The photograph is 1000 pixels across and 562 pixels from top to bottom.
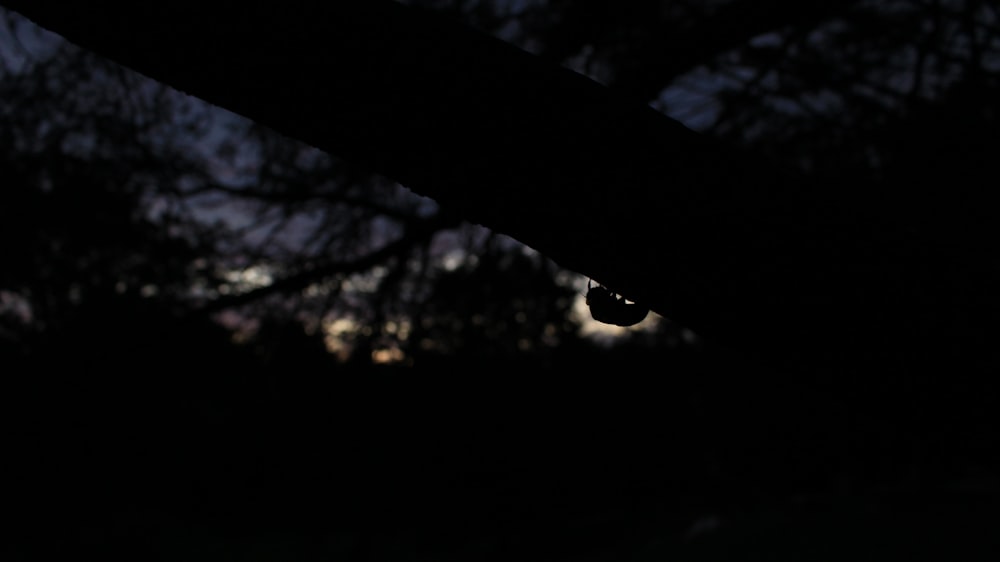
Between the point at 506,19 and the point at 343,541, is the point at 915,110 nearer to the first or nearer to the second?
the point at 506,19

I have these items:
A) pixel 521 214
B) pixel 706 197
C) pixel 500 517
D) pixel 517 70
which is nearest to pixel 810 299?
pixel 706 197

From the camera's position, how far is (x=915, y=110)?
6418 mm

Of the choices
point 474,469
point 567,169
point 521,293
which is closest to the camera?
point 567,169

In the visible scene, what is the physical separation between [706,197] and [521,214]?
1.12ft

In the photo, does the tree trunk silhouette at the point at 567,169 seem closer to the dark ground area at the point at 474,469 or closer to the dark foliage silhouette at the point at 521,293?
the dark foliage silhouette at the point at 521,293

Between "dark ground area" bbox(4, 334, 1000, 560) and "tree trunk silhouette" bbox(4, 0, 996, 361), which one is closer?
"tree trunk silhouette" bbox(4, 0, 996, 361)

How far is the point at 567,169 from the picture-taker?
4.00 feet

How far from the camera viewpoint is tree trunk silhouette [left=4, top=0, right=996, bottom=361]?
121 cm

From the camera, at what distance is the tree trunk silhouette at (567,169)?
1.21 metres

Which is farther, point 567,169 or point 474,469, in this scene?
point 474,469

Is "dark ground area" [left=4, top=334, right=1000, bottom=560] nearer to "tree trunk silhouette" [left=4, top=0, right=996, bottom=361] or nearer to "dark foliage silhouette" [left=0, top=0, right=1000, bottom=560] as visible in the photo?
"dark foliage silhouette" [left=0, top=0, right=1000, bottom=560]

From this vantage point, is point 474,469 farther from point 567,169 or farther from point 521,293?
point 567,169

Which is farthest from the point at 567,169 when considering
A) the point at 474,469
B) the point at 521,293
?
the point at 474,469

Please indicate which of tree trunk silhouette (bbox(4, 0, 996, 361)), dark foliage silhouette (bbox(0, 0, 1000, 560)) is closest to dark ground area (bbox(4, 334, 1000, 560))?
dark foliage silhouette (bbox(0, 0, 1000, 560))
